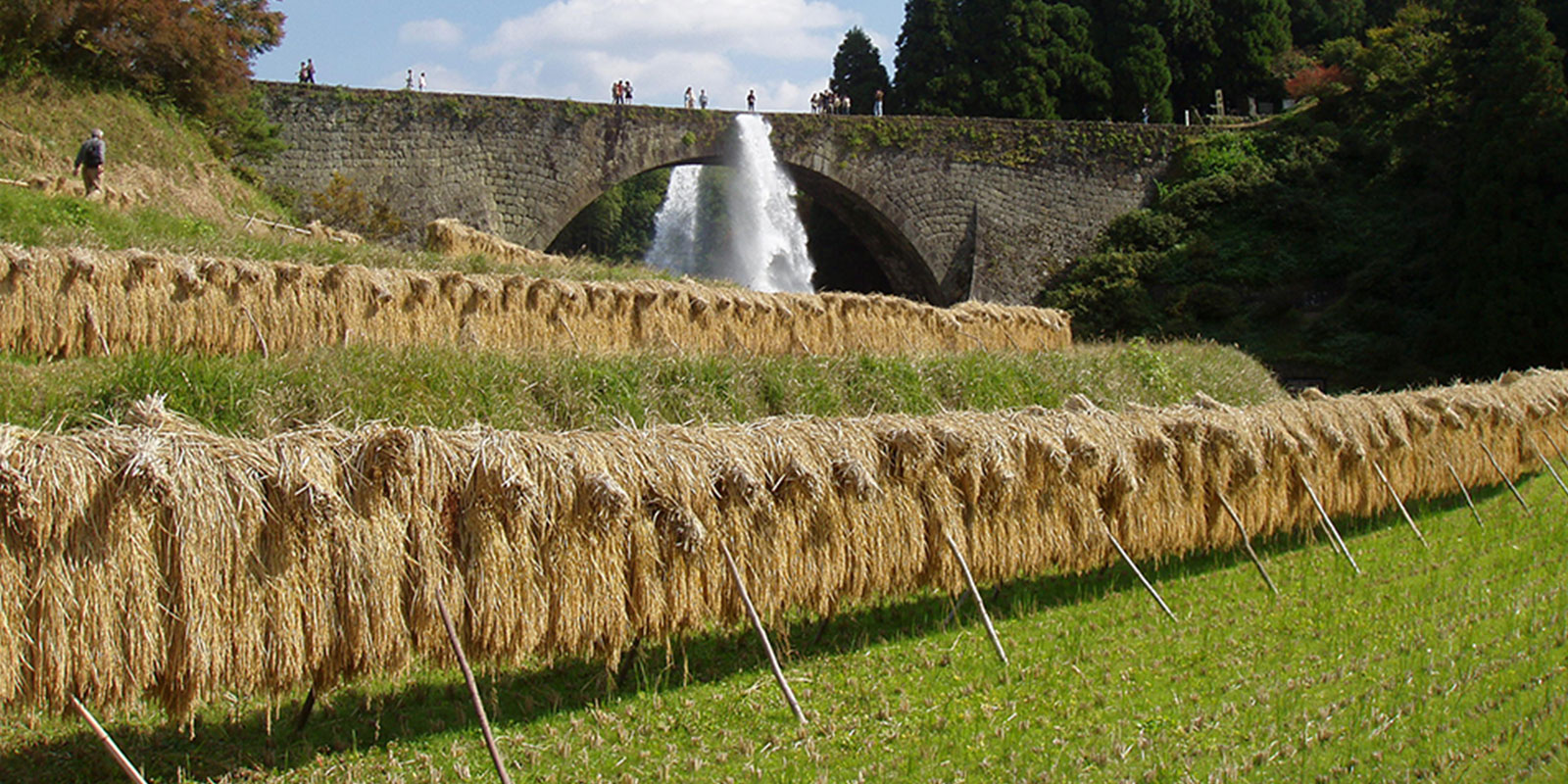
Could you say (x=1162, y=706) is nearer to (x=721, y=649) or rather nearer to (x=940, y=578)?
(x=940, y=578)

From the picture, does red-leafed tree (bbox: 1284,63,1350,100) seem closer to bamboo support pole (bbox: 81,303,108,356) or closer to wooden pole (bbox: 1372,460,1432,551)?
wooden pole (bbox: 1372,460,1432,551)

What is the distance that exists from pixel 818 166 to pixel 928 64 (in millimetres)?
14419

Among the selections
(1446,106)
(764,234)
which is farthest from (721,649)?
(764,234)

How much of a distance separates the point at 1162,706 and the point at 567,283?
33.6 feet

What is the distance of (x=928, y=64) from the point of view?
1844 inches

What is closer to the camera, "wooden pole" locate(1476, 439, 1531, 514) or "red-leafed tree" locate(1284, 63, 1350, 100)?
"wooden pole" locate(1476, 439, 1531, 514)

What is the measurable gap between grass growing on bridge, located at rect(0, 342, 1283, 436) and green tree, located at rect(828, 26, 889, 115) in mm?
36892

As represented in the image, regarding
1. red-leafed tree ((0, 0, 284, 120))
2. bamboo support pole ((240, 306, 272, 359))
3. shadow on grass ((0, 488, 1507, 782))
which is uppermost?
red-leafed tree ((0, 0, 284, 120))

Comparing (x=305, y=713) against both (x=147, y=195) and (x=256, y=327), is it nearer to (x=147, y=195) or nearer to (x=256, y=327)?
(x=256, y=327)

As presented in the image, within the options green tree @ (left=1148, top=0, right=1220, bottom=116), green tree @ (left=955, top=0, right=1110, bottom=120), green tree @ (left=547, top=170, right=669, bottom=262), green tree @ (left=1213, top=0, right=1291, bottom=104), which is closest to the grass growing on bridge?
green tree @ (left=955, top=0, right=1110, bottom=120)

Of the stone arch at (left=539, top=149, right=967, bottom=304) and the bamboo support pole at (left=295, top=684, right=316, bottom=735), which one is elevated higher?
the stone arch at (left=539, top=149, right=967, bottom=304)

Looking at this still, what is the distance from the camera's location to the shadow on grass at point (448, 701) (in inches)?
249

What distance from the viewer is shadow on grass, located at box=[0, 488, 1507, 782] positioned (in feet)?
20.8

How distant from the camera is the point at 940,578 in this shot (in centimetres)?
879
